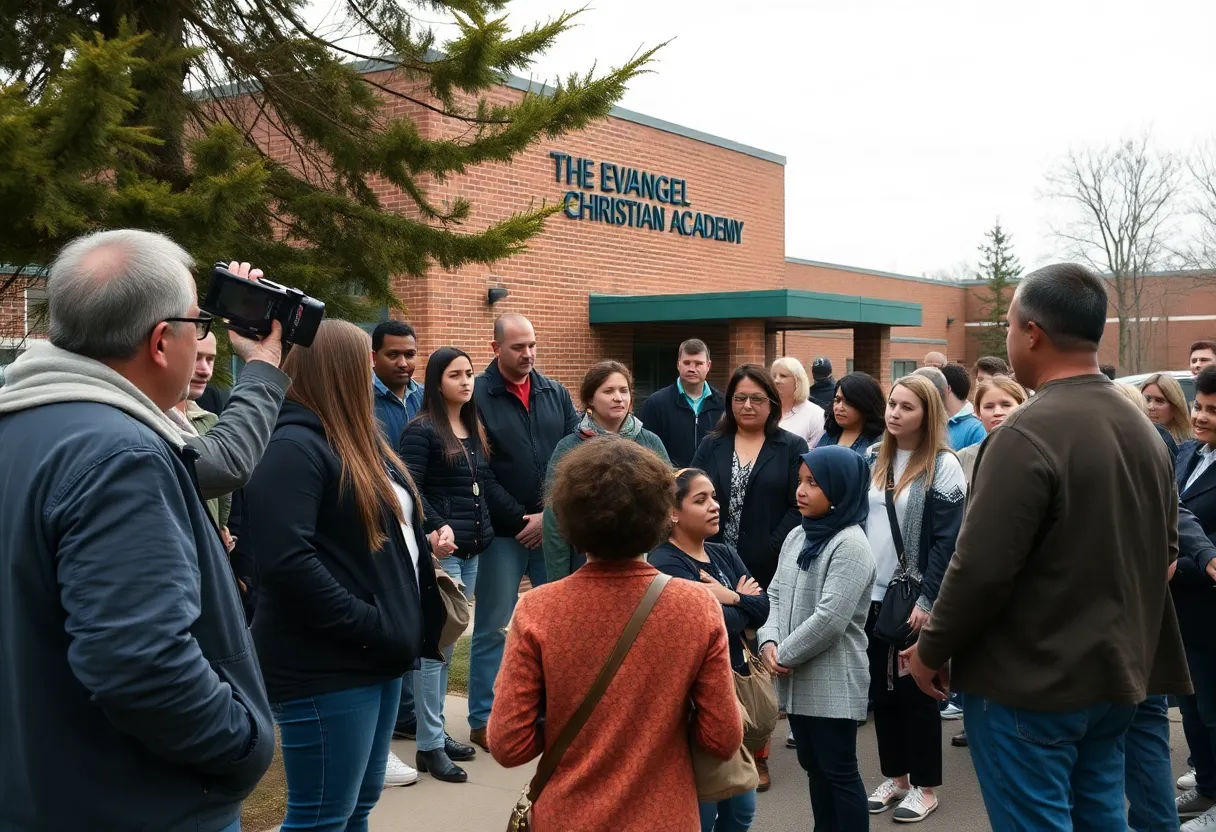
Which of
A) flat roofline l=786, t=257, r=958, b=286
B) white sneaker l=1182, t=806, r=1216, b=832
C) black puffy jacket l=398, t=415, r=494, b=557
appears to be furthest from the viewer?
flat roofline l=786, t=257, r=958, b=286

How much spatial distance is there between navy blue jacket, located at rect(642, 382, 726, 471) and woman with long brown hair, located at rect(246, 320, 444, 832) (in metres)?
4.27

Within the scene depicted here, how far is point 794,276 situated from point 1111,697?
2953 centimetres

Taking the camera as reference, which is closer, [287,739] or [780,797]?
[287,739]

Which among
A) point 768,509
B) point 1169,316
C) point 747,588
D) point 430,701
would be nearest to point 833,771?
point 747,588

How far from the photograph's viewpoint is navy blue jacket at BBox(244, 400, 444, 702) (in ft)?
10.3

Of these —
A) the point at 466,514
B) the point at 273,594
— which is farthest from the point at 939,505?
the point at 273,594

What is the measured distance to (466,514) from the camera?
18.8ft

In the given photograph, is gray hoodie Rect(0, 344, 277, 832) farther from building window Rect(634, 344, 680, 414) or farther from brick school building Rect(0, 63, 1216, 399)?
building window Rect(634, 344, 680, 414)

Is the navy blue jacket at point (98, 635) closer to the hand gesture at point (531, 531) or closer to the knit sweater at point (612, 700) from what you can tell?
the knit sweater at point (612, 700)

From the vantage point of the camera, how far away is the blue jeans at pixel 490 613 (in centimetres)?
591

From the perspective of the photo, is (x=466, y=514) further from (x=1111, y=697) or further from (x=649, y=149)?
(x=649, y=149)

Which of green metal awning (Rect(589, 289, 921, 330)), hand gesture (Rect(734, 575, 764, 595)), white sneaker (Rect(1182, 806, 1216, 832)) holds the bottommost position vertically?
white sneaker (Rect(1182, 806, 1216, 832))

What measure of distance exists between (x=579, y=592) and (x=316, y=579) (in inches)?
37.9

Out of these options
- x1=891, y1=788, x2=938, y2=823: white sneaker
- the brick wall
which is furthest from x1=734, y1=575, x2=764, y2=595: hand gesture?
the brick wall
